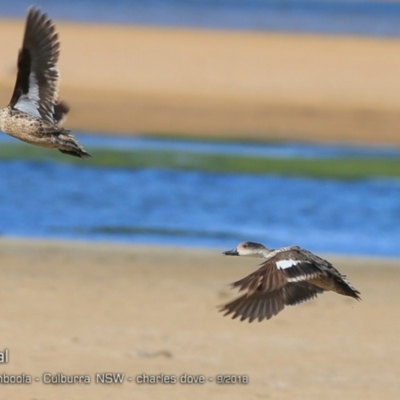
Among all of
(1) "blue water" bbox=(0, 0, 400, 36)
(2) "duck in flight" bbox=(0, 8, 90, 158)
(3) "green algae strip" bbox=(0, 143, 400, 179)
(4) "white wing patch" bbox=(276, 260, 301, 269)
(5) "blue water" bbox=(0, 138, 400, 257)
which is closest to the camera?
(4) "white wing patch" bbox=(276, 260, 301, 269)

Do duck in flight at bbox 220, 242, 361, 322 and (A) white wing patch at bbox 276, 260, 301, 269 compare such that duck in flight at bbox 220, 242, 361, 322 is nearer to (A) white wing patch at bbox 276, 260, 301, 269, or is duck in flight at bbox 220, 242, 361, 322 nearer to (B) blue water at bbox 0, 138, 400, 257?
(A) white wing patch at bbox 276, 260, 301, 269

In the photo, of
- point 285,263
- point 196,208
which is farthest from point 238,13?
point 285,263

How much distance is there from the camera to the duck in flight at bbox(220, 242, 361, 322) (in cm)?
740

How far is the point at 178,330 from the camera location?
9.84 meters

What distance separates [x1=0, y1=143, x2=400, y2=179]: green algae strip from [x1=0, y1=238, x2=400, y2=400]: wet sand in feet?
17.7

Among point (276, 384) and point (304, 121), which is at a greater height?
point (304, 121)

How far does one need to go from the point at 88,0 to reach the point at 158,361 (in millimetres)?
39858

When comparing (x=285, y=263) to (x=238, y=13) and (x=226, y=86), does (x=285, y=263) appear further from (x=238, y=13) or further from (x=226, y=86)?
(x=238, y=13)

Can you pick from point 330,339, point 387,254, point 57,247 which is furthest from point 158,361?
point 387,254

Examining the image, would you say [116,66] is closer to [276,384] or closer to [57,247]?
[57,247]

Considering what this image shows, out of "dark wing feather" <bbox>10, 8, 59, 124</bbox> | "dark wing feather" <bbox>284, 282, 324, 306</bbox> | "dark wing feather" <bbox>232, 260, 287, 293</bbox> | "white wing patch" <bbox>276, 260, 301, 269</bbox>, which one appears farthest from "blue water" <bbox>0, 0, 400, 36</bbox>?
"dark wing feather" <bbox>232, 260, 287, 293</bbox>

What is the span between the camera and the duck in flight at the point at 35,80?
27.6ft

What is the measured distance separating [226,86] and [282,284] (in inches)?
688

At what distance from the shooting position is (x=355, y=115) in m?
23.1
